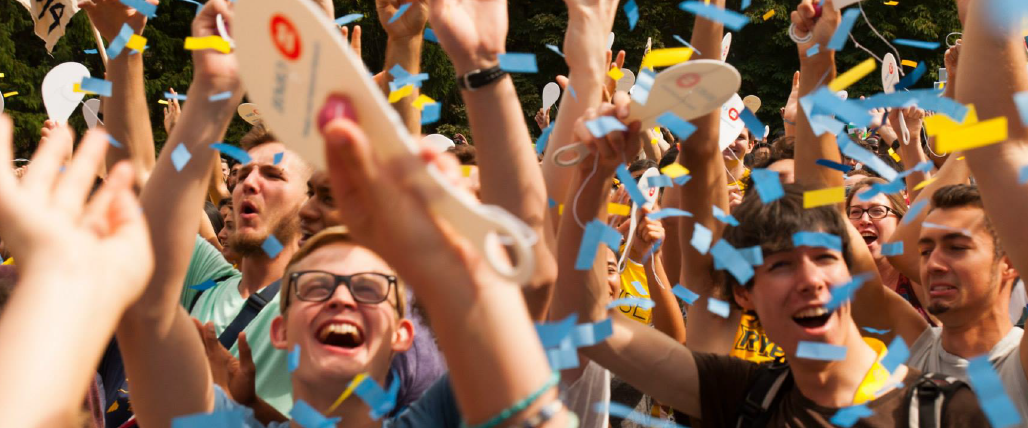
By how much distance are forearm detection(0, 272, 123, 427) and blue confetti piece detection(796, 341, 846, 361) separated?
6.11 ft

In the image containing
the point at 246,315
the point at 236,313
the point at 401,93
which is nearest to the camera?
the point at 401,93

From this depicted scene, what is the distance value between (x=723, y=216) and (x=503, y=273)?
1.91 m

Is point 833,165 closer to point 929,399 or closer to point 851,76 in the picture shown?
point 851,76

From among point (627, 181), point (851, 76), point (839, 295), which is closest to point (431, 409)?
point (627, 181)

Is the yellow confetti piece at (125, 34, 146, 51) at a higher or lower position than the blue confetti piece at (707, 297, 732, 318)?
higher

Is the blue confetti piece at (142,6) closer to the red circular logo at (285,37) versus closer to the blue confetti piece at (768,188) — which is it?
the red circular logo at (285,37)

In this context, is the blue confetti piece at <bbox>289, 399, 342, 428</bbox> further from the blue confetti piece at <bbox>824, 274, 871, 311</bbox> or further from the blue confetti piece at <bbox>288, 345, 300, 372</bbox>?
the blue confetti piece at <bbox>824, 274, 871, 311</bbox>

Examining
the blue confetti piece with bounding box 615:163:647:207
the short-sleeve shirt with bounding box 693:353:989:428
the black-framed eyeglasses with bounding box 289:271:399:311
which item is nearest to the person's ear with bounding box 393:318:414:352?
the black-framed eyeglasses with bounding box 289:271:399:311

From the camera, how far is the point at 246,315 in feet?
11.8

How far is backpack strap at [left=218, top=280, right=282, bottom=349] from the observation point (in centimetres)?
354

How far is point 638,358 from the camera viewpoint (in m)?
2.82

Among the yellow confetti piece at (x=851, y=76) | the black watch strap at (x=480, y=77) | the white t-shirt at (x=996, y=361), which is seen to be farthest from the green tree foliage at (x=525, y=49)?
the black watch strap at (x=480, y=77)

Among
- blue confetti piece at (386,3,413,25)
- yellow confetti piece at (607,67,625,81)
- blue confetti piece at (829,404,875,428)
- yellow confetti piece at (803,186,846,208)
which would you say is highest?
blue confetti piece at (386,3,413,25)

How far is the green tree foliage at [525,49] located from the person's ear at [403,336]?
1339 centimetres
